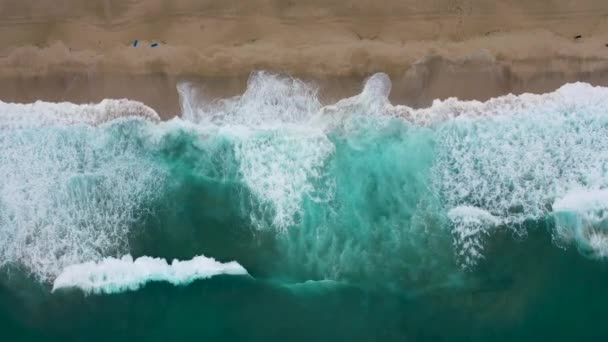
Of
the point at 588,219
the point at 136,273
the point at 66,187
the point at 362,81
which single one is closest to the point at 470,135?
the point at 362,81

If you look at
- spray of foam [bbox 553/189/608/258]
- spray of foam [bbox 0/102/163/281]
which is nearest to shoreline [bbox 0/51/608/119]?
spray of foam [bbox 0/102/163/281]

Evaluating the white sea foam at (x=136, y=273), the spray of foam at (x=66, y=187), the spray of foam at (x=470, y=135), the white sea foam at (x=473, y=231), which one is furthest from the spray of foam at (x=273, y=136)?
the white sea foam at (x=473, y=231)

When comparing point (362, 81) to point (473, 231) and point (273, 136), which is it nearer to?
point (273, 136)

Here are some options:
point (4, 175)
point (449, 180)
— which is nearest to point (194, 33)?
point (4, 175)

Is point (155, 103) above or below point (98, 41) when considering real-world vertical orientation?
below

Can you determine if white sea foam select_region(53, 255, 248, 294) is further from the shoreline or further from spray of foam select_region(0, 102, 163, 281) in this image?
the shoreline

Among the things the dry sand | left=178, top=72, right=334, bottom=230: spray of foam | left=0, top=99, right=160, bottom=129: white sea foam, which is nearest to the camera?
the dry sand

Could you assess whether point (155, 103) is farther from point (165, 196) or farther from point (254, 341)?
point (254, 341)
